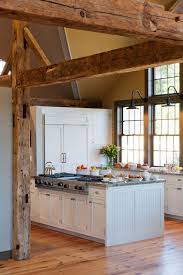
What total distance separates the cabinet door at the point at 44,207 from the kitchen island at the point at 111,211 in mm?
192

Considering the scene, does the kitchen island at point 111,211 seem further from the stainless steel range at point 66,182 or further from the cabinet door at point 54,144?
the cabinet door at point 54,144

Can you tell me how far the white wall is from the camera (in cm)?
658

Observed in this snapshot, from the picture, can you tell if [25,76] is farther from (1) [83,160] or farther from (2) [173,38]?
(1) [83,160]

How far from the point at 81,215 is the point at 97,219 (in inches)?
17.5

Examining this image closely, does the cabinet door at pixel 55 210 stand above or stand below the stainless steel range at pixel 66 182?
below

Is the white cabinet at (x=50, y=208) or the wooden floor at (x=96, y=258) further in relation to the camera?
the white cabinet at (x=50, y=208)

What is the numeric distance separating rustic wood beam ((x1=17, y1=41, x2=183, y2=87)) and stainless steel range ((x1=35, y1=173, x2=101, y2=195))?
2.06 m

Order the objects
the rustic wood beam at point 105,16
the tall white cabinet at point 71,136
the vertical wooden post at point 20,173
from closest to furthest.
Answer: the rustic wood beam at point 105,16 < the vertical wooden post at point 20,173 < the tall white cabinet at point 71,136

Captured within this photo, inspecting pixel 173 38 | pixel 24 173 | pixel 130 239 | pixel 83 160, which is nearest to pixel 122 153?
pixel 83 160

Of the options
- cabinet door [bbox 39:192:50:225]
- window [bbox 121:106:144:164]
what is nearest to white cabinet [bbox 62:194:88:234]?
cabinet door [bbox 39:192:50:225]

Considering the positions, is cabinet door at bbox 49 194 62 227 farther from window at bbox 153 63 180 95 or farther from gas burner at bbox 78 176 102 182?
window at bbox 153 63 180 95

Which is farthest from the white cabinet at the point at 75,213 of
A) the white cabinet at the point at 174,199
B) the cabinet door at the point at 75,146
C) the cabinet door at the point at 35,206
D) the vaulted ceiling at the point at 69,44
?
the vaulted ceiling at the point at 69,44

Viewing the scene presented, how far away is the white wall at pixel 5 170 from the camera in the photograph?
6578 mm

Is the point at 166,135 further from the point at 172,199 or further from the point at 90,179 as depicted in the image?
the point at 90,179
